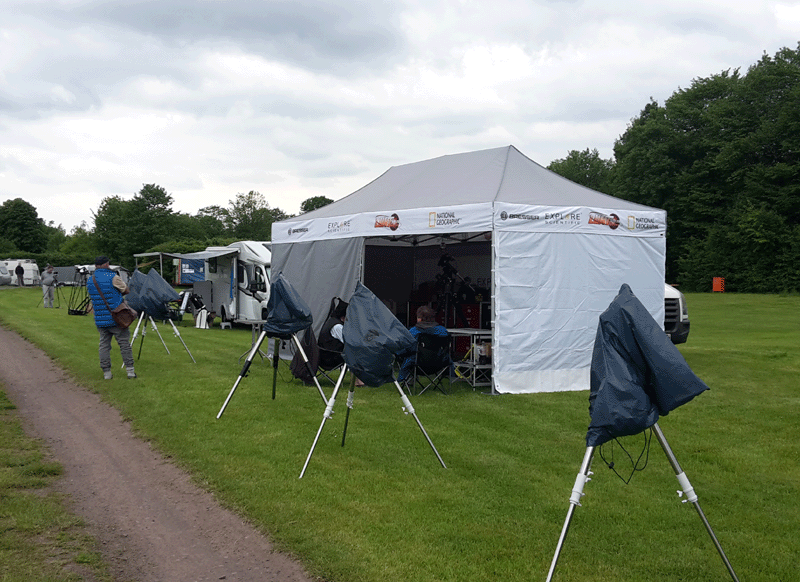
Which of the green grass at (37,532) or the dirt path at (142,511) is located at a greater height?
the green grass at (37,532)

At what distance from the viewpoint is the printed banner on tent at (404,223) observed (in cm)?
1058

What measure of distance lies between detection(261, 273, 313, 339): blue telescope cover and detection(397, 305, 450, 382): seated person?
6.52ft

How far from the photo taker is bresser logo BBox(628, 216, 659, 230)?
11703 millimetres

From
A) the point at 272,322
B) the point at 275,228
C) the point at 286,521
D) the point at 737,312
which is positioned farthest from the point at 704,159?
the point at 286,521


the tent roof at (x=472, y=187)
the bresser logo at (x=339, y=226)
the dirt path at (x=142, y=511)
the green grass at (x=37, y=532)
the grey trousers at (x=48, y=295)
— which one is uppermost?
the tent roof at (x=472, y=187)

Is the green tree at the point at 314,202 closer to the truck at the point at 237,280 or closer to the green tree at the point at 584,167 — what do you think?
the green tree at the point at 584,167

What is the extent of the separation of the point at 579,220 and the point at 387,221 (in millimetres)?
2980

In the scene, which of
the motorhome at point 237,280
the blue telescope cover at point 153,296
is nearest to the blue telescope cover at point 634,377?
the blue telescope cover at point 153,296

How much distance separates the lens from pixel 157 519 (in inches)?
215

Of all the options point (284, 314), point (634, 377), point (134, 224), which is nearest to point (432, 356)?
point (284, 314)

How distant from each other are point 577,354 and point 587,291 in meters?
0.99

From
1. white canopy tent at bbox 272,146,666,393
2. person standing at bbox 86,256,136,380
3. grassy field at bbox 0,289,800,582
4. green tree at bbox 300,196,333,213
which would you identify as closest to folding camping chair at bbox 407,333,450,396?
grassy field at bbox 0,289,800,582

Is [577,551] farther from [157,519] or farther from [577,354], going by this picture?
[577,354]

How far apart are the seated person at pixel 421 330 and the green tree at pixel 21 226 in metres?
86.0
